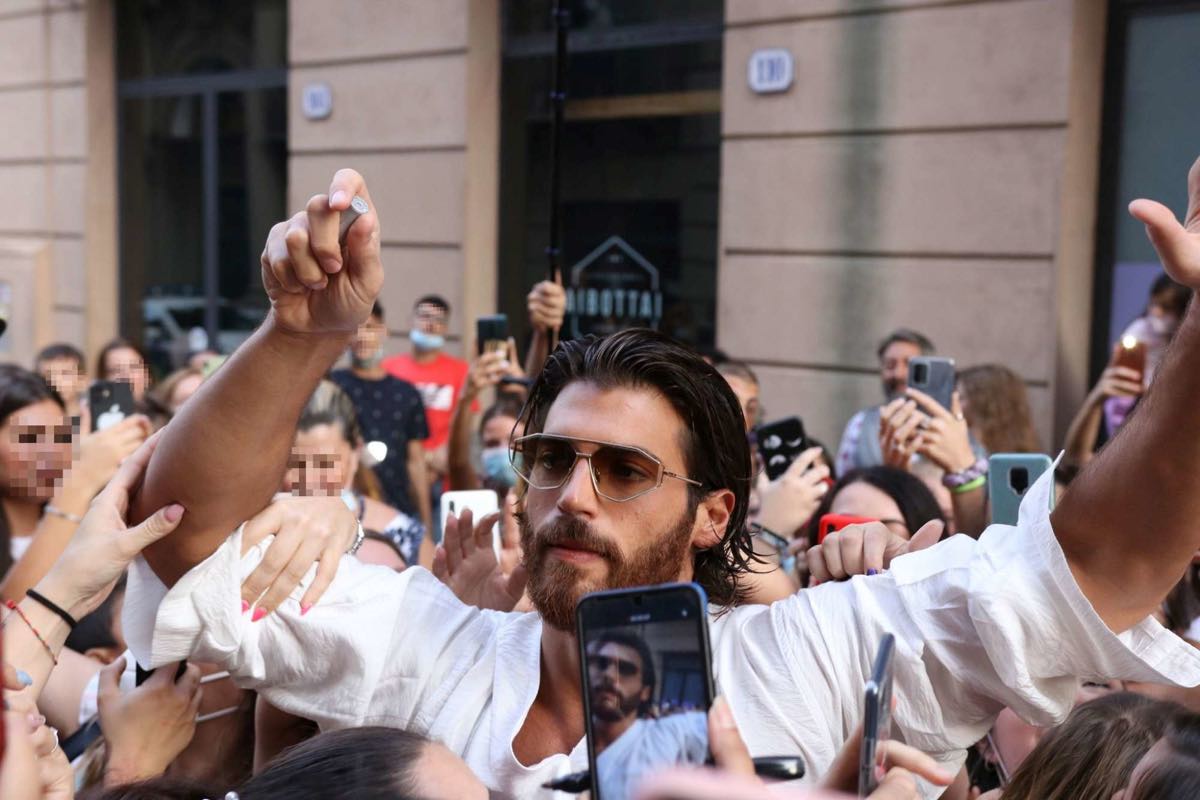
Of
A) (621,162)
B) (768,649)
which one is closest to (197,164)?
(621,162)

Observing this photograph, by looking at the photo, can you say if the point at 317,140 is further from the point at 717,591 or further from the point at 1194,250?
the point at 1194,250

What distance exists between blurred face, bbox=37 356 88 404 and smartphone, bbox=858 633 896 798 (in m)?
5.88

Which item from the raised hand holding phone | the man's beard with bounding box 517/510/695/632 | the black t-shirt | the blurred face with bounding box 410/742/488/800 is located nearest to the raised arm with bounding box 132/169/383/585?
the raised hand holding phone

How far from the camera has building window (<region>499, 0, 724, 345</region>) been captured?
27.0 ft

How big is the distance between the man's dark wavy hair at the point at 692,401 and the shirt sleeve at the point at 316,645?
432mm

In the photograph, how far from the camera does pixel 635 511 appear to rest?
2.24 m

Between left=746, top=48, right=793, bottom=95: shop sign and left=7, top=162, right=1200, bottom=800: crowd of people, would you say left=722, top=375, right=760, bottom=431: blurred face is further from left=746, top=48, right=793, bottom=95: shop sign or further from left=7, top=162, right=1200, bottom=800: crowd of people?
left=7, top=162, right=1200, bottom=800: crowd of people

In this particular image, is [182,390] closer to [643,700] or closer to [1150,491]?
[643,700]

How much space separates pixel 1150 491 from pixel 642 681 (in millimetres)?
716

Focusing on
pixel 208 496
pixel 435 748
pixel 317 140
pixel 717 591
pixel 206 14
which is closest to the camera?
pixel 435 748

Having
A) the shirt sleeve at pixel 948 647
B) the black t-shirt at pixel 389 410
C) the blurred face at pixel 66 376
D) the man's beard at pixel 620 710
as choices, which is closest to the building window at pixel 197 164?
the blurred face at pixel 66 376


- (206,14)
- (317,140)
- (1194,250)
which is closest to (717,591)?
(1194,250)

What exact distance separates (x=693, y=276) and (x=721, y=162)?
2.51 ft

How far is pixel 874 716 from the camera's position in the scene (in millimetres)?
1436
